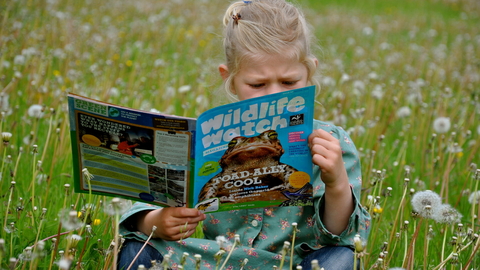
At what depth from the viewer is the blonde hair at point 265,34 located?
187 centimetres

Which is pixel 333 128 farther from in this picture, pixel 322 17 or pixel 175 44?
pixel 322 17

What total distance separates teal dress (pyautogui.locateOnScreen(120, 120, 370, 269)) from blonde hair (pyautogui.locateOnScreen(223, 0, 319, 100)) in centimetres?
31

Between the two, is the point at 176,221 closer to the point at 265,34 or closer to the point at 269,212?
the point at 269,212

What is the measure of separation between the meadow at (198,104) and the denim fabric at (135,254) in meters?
0.07

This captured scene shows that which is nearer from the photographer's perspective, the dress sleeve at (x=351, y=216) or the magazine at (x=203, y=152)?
the magazine at (x=203, y=152)

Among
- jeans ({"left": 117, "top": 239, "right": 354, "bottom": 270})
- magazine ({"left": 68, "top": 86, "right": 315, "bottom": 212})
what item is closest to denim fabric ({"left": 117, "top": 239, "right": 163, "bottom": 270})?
jeans ({"left": 117, "top": 239, "right": 354, "bottom": 270})

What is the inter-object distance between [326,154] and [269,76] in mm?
402

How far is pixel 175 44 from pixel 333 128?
4.16m

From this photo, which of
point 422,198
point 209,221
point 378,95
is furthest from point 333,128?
point 378,95

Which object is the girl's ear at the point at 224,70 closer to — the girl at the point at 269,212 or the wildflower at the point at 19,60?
the girl at the point at 269,212

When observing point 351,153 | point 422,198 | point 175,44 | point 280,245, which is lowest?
point 280,245

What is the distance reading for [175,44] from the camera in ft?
19.3

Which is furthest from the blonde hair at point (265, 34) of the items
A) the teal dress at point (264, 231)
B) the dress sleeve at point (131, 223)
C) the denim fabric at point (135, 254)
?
the denim fabric at point (135, 254)

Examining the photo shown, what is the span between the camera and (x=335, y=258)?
→ 5.56ft
